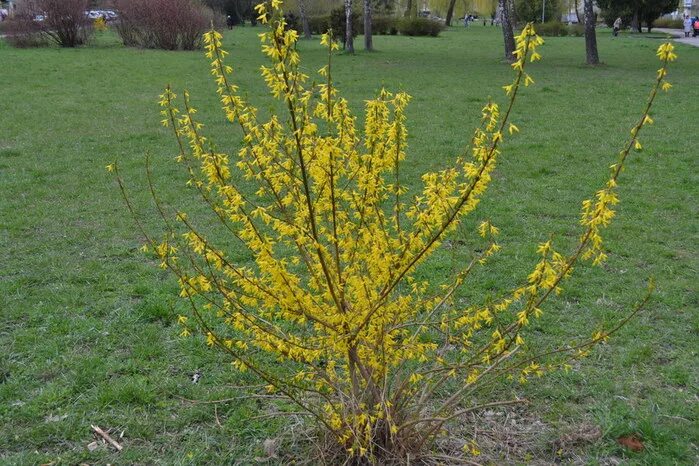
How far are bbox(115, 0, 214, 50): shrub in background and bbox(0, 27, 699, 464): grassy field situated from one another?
1239 centimetres

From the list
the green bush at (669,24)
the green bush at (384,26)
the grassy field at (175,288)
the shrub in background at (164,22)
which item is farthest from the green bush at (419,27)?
the grassy field at (175,288)

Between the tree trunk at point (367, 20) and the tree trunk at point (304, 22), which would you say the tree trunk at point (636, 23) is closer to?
the tree trunk at point (304, 22)

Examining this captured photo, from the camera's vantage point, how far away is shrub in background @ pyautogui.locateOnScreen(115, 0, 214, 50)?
81.8 ft

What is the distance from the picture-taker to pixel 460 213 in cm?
269

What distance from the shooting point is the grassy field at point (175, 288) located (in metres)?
3.48

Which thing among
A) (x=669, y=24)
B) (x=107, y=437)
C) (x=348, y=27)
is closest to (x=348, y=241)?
(x=107, y=437)

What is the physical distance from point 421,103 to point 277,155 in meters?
11.7

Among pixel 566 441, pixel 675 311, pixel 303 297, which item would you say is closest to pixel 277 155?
pixel 303 297

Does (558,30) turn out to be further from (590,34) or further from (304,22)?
(590,34)

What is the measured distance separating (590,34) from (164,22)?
1534cm

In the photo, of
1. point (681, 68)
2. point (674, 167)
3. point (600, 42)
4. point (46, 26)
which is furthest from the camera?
point (600, 42)

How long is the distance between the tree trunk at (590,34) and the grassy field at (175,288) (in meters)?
5.86

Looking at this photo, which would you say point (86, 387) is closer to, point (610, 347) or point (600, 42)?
point (610, 347)

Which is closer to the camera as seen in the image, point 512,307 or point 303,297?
point 303,297
